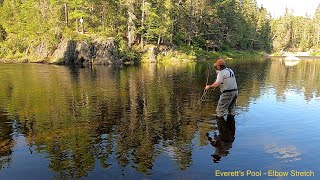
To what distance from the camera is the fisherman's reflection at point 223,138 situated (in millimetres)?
10696

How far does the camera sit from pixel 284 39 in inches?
5320

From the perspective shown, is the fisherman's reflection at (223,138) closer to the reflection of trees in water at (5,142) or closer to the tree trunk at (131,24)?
the reflection of trees in water at (5,142)

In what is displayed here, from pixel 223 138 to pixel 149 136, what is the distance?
304 centimetres

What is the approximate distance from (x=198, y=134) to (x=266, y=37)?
429ft

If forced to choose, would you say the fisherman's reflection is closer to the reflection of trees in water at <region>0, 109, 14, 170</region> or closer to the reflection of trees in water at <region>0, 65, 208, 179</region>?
the reflection of trees in water at <region>0, 65, 208, 179</region>

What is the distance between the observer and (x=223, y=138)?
1240 cm

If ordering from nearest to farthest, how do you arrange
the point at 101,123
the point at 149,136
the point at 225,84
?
the point at 149,136
the point at 101,123
the point at 225,84

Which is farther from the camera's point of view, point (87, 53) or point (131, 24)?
point (131, 24)

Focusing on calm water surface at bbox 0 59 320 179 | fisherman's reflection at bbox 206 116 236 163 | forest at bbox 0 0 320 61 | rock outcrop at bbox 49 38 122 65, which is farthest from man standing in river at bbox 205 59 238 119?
forest at bbox 0 0 320 61

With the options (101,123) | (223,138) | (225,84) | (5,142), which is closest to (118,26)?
(101,123)

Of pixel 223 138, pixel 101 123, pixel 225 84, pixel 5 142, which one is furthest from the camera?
pixel 225 84

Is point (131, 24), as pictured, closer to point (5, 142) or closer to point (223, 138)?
point (5, 142)

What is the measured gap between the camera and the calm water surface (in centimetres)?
950

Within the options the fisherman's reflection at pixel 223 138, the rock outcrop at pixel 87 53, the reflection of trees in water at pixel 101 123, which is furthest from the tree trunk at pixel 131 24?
the fisherman's reflection at pixel 223 138
